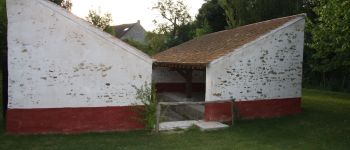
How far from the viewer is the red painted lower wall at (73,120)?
1128 centimetres

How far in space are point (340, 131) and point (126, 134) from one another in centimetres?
767

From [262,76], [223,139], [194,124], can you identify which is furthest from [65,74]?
[262,76]

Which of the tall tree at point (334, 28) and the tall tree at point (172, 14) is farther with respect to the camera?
the tall tree at point (172, 14)

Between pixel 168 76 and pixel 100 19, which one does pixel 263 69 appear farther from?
pixel 100 19

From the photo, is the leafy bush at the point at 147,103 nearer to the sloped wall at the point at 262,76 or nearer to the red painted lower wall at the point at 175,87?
the sloped wall at the point at 262,76

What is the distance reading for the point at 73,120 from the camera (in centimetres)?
1180

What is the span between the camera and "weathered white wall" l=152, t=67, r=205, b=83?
20.6 metres

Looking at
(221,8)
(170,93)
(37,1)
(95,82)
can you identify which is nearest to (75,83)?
(95,82)

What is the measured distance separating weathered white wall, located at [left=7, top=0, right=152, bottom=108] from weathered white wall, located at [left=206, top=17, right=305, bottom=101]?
3399 millimetres

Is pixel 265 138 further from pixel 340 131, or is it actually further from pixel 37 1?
pixel 37 1

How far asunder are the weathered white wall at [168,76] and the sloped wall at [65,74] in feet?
26.1

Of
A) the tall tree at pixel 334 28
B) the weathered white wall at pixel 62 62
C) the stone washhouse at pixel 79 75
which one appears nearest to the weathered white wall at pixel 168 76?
the stone washhouse at pixel 79 75

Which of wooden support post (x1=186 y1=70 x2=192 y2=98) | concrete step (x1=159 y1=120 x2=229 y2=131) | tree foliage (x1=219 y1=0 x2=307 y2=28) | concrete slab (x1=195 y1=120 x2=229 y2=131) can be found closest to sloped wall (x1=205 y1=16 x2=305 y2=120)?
concrete slab (x1=195 y1=120 x2=229 y2=131)

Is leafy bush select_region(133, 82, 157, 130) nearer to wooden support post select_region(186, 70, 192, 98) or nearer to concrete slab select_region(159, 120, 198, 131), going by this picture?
concrete slab select_region(159, 120, 198, 131)
